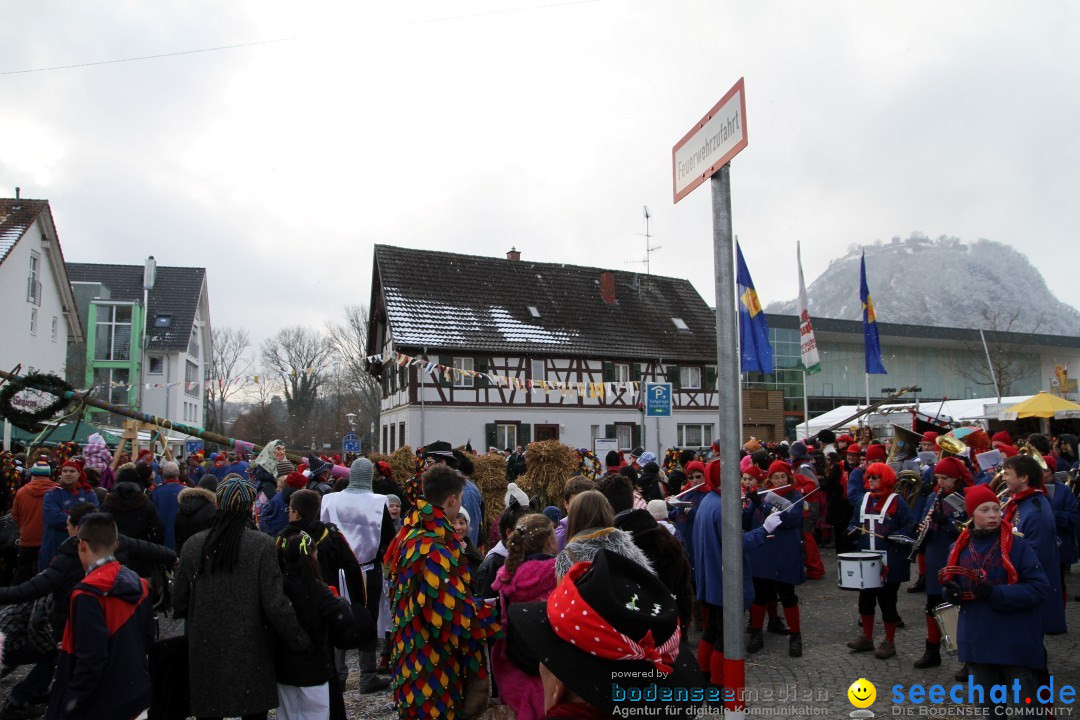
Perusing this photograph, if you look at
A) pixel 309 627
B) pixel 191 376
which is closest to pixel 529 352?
pixel 191 376

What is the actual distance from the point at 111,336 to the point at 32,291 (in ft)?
53.9

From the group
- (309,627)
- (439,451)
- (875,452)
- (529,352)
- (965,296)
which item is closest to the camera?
(309,627)

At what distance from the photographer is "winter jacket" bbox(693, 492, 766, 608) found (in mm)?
6070

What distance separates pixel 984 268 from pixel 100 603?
22078cm

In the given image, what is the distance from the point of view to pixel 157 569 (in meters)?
6.86

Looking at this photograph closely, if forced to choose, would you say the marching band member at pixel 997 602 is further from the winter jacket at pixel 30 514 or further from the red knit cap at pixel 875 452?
the winter jacket at pixel 30 514

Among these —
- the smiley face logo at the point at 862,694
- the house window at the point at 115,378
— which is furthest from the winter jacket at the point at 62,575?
the house window at the point at 115,378

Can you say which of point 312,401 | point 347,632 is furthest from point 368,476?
point 312,401

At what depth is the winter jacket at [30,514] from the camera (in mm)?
8352

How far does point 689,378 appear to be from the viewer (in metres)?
37.9

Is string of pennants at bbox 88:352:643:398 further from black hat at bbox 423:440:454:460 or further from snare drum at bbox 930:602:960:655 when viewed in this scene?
snare drum at bbox 930:602:960:655

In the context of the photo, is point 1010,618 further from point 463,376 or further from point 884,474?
point 463,376

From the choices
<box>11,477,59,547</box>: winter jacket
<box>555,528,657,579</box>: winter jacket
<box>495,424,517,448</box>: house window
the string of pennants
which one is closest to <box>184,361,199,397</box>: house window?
the string of pennants

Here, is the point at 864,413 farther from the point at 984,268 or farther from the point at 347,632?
the point at 984,268
